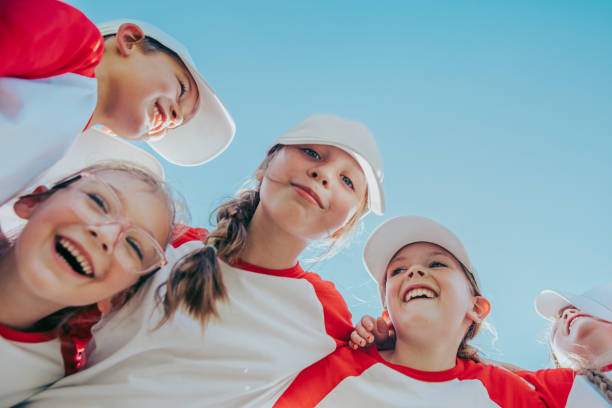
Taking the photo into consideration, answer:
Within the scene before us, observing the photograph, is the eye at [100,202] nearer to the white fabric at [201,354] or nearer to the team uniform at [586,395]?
the white fabric at [201,354]

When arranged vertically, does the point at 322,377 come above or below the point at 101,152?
below

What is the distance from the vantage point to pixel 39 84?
148 cm

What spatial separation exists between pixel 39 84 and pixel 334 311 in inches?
70.4

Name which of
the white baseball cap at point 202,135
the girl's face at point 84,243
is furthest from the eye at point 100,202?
the white baseball cap at point 202,135

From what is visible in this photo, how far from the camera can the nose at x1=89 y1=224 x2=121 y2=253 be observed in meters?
1.39

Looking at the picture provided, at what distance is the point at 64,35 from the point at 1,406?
60.4 inches

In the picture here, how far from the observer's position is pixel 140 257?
1.53 metres

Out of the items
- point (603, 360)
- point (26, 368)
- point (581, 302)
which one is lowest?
point (26, 368)

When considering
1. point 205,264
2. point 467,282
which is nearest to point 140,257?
point 205,264

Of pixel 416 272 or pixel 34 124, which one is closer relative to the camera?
pixel 34 124

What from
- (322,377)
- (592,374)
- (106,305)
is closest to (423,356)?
(322,377)

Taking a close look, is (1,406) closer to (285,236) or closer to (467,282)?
(285,236)

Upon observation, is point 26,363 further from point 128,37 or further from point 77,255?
point 128,37

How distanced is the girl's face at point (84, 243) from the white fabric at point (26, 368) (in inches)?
8.4
